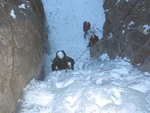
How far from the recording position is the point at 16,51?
7.37 m

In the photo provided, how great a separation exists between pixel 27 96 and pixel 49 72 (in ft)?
6.92

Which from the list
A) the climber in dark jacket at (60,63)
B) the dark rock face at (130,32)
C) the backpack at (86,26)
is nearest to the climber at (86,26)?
the backpack at (86,26)

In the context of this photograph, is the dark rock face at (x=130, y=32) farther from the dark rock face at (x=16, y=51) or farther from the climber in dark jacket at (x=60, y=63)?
the dark rock face at (x=16, y=51)

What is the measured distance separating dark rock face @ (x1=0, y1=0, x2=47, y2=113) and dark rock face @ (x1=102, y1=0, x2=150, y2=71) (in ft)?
7.63

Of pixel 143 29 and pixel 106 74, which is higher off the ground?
pixel 143 29

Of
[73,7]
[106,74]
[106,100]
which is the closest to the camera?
[106,100]

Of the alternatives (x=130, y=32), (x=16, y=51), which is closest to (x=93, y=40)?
(x=130, y=32)

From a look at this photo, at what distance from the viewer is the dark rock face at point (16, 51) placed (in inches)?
264

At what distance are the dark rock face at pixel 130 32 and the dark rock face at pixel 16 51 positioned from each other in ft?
7.63

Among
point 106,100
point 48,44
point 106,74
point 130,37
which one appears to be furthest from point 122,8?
point 106,100

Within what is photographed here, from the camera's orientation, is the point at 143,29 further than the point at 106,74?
Yes

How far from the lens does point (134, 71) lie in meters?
7.97

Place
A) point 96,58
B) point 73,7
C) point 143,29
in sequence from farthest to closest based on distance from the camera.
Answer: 1. point 73,7
2. point 96,58
3. point 143,29

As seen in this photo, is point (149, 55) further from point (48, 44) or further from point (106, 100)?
point (48, 44)
